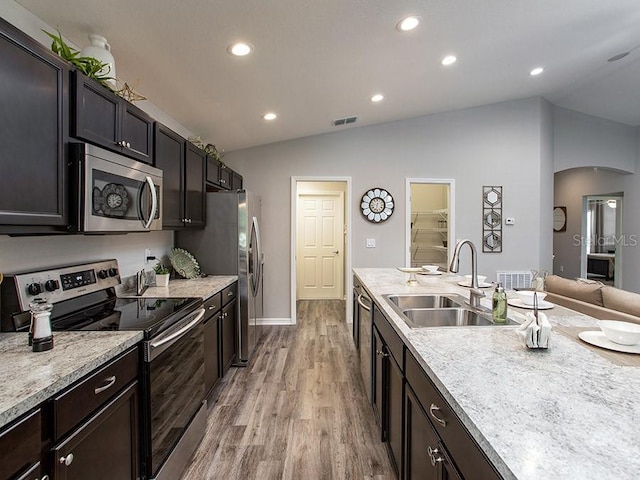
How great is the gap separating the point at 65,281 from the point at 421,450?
1.93m

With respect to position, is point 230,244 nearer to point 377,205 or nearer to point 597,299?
point 377,205

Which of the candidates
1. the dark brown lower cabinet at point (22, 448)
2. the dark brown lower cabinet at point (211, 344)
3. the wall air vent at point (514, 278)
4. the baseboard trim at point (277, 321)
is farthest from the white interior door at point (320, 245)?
the dark brown lower cabinet at point (22, 448)

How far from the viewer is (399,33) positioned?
2.39 m

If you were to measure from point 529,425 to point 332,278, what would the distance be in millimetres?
5747

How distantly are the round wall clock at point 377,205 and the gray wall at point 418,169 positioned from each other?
89mm

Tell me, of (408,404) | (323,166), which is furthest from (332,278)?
(408,404)

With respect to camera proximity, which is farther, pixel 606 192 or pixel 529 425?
pixel 606 192

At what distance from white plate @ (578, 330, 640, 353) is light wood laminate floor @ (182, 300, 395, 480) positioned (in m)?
1.25

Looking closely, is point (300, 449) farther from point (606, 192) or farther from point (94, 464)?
point (606, 192)

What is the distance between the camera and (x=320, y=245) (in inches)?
251

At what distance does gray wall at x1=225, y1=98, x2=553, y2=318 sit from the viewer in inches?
187

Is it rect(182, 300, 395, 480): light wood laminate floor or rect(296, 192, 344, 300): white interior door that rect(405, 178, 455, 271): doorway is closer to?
rect(296, 192, 344, 300): white interior door

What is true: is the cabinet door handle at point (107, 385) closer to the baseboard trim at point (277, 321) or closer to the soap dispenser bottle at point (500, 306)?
the soap dispenser bottle at point (500, 306)

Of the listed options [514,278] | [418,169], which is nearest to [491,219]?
[514,278]
